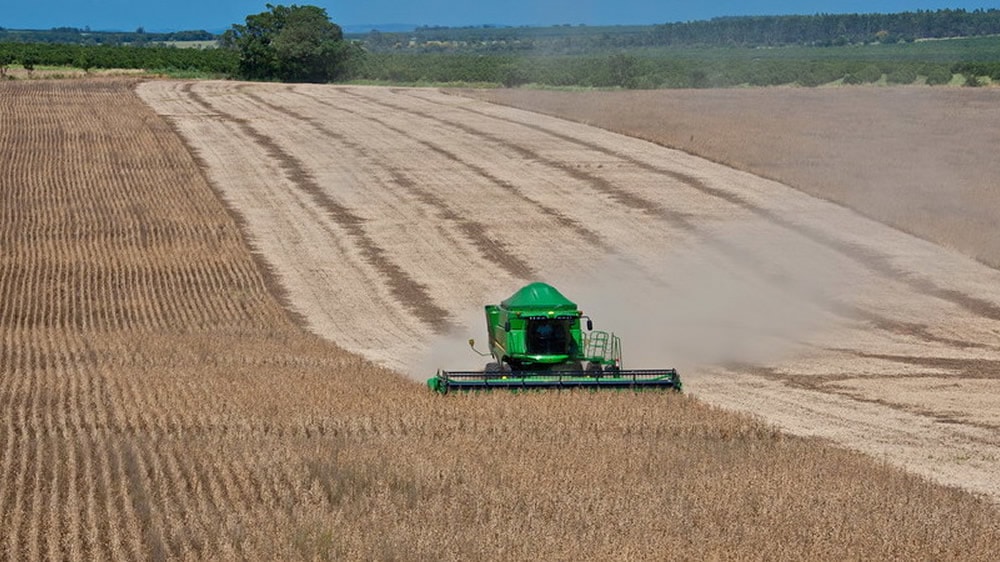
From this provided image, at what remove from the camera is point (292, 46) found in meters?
105

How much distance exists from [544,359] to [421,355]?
6.69 metres

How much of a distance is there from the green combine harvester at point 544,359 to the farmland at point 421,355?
1271mm

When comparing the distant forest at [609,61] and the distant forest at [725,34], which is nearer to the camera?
the distant forest at [725,34]

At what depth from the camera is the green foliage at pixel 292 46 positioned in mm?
105062

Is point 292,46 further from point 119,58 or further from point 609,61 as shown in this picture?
point 609,61

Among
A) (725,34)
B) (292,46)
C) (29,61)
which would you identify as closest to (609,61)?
(292,46)

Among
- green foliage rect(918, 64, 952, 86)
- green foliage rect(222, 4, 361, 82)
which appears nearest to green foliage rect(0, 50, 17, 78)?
green foliage rect(222, 4, 361, 82)

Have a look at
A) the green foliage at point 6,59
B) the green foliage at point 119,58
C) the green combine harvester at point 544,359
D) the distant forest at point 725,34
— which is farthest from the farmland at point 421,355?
the green foliage at point 119,58

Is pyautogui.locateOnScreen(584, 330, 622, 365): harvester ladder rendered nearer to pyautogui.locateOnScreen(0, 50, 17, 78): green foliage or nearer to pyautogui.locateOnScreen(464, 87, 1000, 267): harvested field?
pyautogui.locateOnScreen(464, 87, 1000, 267): harvested field

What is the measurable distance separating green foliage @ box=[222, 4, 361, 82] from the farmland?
114 feet

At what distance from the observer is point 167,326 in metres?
32.6

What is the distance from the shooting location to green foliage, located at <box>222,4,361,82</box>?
105 m

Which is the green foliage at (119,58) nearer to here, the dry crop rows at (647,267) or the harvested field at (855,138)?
the harvested field at (855,138)

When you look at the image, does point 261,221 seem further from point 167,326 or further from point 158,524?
point 158,524
